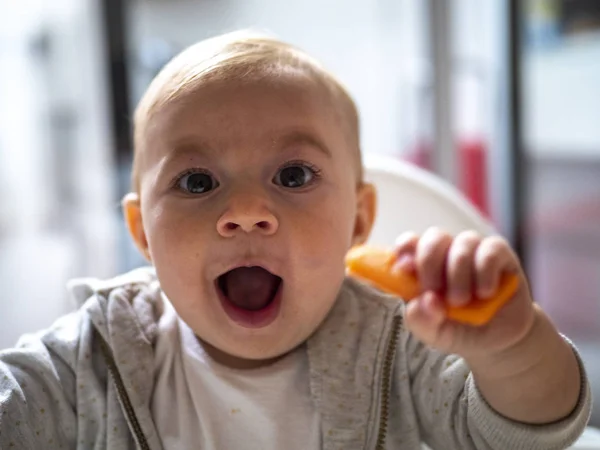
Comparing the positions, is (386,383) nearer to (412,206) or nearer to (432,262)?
(432,262)

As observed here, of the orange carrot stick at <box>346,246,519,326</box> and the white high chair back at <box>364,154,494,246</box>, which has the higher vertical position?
the orange carrot stick at <box>346,246,519,326</box>

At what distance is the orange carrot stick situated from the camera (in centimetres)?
48

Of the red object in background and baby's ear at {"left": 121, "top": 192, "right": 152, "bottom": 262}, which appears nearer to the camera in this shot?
baby's ear at {"left": 121, "top": 192, "right": 152, "bottom": 262}

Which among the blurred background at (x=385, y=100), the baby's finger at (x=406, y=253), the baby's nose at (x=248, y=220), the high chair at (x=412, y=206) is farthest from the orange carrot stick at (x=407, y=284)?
the blurred background at (x=385, y=100)

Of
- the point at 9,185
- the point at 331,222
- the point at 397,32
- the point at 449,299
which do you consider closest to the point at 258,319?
the point at 331,222

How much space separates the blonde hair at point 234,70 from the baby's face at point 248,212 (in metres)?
0.01

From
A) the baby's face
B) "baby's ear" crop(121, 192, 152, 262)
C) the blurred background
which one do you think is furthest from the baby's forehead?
the blurred background

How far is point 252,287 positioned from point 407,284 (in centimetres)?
22

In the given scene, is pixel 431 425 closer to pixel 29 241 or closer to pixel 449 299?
pixel 449 299

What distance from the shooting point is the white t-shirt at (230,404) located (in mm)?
680

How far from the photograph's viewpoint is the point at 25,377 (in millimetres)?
644

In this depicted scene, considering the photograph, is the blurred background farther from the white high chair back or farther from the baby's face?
the baby's face

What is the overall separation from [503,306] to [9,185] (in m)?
1.71

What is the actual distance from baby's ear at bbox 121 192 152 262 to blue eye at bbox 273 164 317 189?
183 mm
